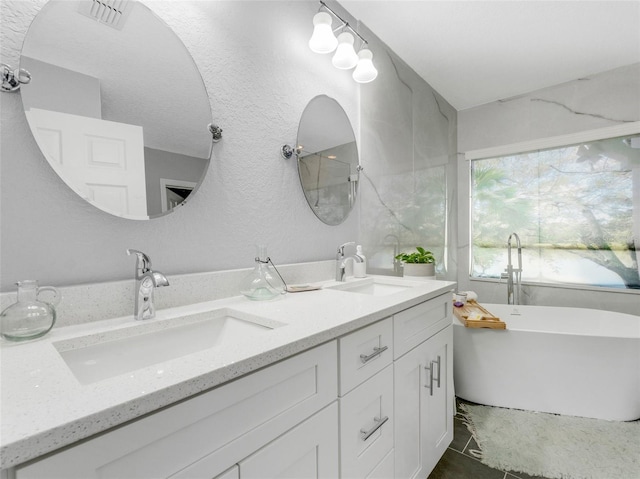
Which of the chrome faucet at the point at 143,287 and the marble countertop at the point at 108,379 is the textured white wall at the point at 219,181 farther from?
the marble countertop at the point at 108,379

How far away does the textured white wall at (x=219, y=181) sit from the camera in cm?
75

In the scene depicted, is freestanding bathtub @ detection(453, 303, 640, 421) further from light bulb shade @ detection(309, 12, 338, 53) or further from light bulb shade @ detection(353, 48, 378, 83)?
light bulb shade @ detection(309, 12, 338, 53)

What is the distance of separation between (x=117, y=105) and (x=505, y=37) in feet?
8.27

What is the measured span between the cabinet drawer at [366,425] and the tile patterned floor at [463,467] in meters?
0.66

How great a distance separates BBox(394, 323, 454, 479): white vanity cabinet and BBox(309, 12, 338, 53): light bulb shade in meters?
1.44

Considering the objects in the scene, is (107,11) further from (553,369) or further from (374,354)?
(553,369)

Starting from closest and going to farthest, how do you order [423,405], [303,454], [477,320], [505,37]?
1. [303,454]
2. [423,405]
3. [477,320]
4. [505,37]

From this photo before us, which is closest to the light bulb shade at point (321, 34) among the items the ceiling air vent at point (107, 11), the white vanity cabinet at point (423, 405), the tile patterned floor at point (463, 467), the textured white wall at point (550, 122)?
the ceiling air vent at point (107, 11)

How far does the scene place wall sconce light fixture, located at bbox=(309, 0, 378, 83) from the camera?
4.80 feet

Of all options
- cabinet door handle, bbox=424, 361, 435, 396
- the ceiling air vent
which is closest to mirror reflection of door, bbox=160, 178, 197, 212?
the ceiling air vent

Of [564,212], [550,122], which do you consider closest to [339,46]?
[550,122]

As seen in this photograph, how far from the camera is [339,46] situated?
1.62 meters

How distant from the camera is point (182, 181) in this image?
1.04m

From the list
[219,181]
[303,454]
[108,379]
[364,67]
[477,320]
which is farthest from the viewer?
[477,320]
